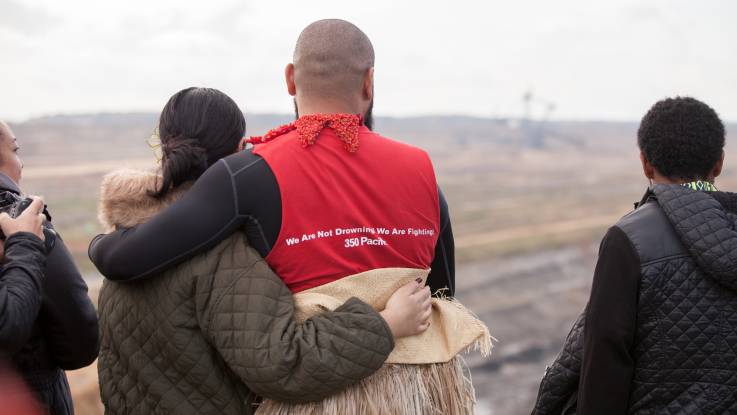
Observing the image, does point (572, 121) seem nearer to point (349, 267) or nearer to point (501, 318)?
point (501, 318)

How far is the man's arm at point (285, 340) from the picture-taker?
5.97ft

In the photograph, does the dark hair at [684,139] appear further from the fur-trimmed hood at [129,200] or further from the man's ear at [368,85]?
the fur-trimmed hood at [129,200]

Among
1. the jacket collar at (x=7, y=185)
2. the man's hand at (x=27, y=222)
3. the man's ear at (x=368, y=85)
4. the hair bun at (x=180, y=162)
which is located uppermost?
the man's ear at (x=368, y=85)

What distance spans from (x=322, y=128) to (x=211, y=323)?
23.0 inches

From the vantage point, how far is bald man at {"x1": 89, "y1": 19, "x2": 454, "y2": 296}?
185 centimetres

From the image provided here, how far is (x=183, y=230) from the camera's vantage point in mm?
1823

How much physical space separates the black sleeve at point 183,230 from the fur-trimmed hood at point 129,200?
0.11 metres

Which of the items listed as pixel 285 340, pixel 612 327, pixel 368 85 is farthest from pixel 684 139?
pixel 285 340

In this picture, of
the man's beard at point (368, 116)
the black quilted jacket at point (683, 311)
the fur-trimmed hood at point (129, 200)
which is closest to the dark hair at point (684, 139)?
the black quilted jacket at point (683, 311)

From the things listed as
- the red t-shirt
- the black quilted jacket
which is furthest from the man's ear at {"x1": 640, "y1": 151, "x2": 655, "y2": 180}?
the red t-shirt

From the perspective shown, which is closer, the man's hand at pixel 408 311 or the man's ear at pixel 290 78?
the man's hand at pixel 408 311

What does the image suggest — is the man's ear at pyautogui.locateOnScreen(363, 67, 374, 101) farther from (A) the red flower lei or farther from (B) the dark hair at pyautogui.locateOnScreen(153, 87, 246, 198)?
(B) the dark hair at pyautogui.locateOnScreen(153, 87, 246, 198)

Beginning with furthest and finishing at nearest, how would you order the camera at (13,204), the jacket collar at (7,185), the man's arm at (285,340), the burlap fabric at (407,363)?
the jacket collar at (7,185), the camera at (13,204), the burlap fabric at (407,363), the man's arm at (285,340)

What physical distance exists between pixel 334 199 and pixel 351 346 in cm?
38
